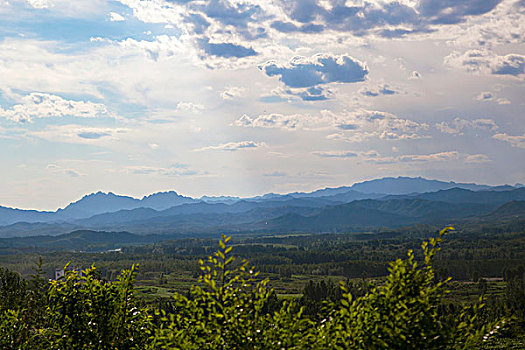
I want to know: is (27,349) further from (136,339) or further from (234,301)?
(234,301)

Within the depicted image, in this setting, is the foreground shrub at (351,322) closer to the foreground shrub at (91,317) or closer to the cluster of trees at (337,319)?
the cluster of trees at (337,319)

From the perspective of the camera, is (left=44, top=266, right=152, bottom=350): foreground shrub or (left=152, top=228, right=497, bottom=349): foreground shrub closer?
(left=152, top=228, right=497, bottom=349): foreground shrub

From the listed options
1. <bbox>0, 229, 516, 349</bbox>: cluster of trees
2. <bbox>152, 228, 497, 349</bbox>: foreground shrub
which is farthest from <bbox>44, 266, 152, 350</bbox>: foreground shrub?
<bbox>152, 228, 497, 349</bbox>: foreground shrub

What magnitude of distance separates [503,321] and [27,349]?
1919cm

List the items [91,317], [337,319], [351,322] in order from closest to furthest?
1. [337,319]
2. [351,322]
3. [91,317]

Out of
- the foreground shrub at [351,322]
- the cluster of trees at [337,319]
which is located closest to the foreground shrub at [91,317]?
the cluster of trees at [337,319]

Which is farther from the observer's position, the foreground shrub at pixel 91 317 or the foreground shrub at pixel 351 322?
the foreground shrub at pixel 91 317

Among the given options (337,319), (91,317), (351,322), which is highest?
(337,319)

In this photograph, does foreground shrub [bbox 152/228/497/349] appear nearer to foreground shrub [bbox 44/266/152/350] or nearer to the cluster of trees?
the cluster of trees

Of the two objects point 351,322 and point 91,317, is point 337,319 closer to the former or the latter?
point 351,322

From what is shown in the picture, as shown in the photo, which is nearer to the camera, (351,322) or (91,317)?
(351,322)

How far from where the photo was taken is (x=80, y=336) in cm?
2181

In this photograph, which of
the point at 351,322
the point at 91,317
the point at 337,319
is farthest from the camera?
the point at 91,317

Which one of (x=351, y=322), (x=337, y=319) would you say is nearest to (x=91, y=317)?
(x=337, y=319)
